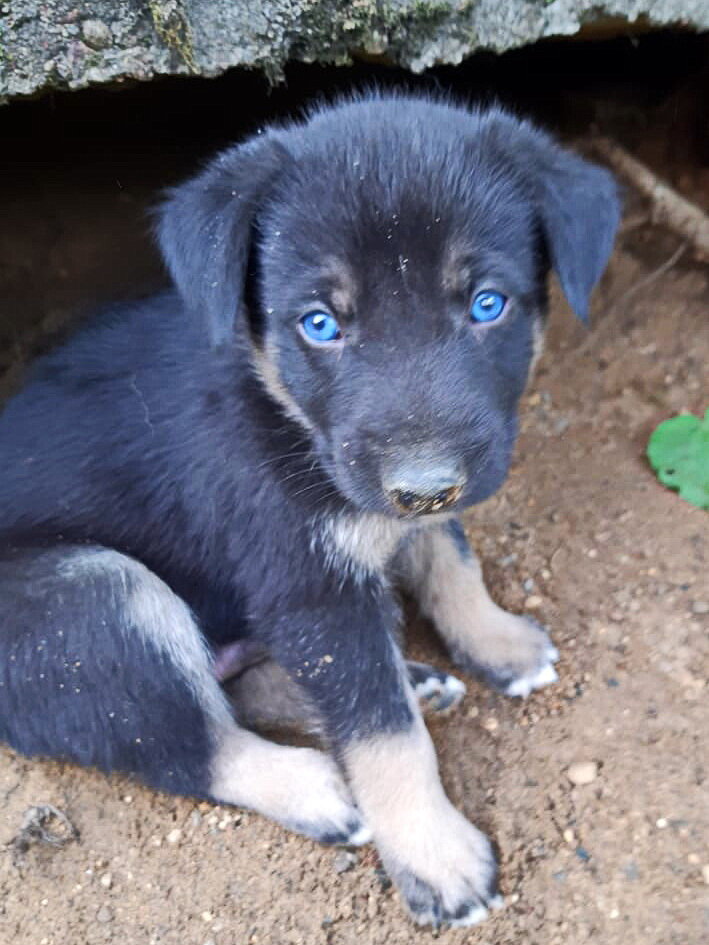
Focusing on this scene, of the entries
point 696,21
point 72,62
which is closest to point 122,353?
point 72,62

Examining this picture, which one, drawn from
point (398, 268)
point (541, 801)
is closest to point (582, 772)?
point (541, 801)

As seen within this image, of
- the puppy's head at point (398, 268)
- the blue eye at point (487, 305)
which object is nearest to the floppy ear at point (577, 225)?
the puppy's head at point (398, 268)

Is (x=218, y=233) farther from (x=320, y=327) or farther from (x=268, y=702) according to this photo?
(x=268, y=702)

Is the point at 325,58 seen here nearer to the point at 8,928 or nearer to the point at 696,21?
the point at 696,21

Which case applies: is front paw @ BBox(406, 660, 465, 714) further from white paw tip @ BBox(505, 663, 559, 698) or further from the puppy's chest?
the puppy's chest

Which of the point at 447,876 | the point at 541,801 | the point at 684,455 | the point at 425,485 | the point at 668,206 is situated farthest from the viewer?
the point at 668,206

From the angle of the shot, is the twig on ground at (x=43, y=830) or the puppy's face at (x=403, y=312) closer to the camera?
the puppy's face at (x=403, y=312)

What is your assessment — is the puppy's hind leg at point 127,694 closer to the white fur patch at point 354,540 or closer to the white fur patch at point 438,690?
the white fur patch at point 438,690
